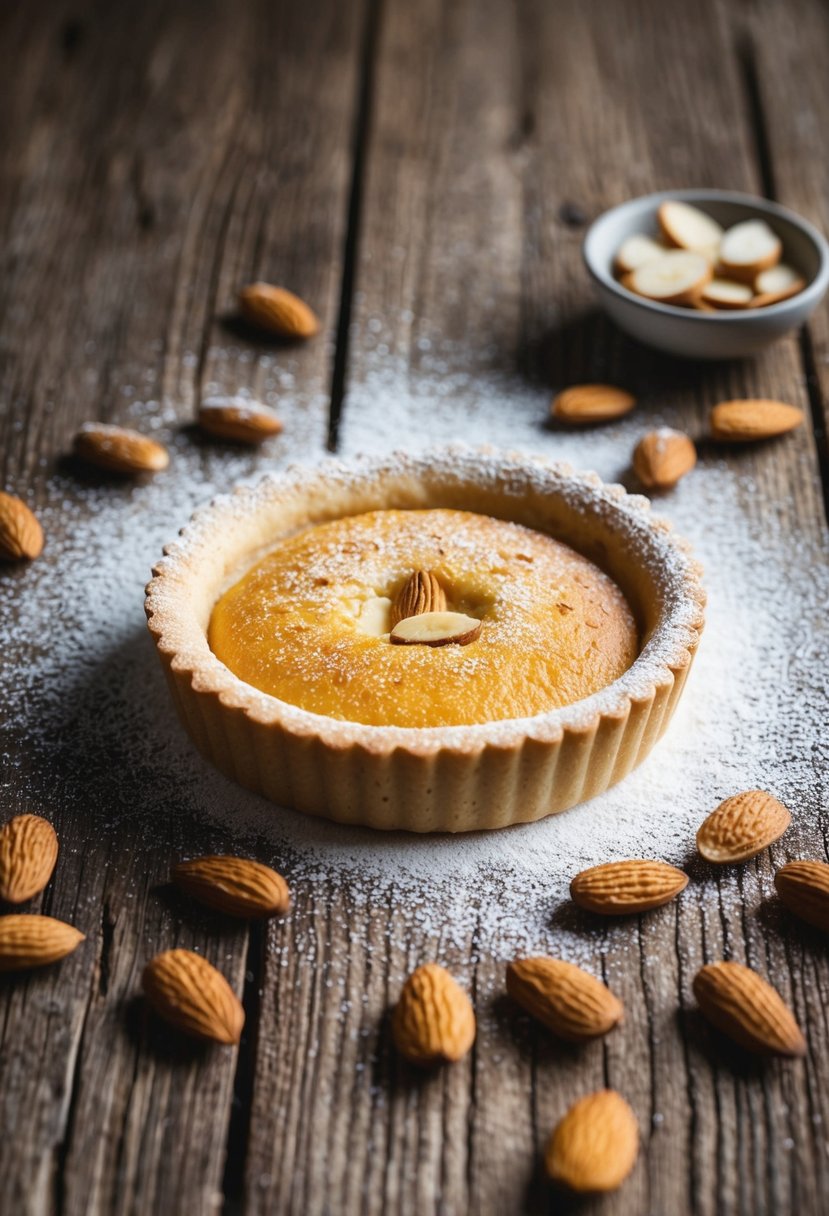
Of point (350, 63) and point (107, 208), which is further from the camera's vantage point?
A: point (350, 63)

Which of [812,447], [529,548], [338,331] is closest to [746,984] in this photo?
[529,548]

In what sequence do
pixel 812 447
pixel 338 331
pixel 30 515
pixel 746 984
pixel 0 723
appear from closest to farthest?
1. pixel 746 984
2. pixel 0 723
3. pixel 30 515
4. pixel 812 447
5. pixel 338 331

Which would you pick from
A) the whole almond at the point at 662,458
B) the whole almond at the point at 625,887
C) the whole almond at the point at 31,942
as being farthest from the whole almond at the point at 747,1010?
the whole almond at the point at 662,458

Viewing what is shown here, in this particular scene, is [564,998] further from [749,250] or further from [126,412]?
[749,250]

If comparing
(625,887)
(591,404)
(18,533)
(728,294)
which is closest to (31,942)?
(625,887)

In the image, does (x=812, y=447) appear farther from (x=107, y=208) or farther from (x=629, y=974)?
(x=107, y=208)

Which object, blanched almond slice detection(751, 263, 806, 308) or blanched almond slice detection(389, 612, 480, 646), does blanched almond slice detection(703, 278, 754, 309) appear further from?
blanched almond slice detection(389, 612, 480, 646)
